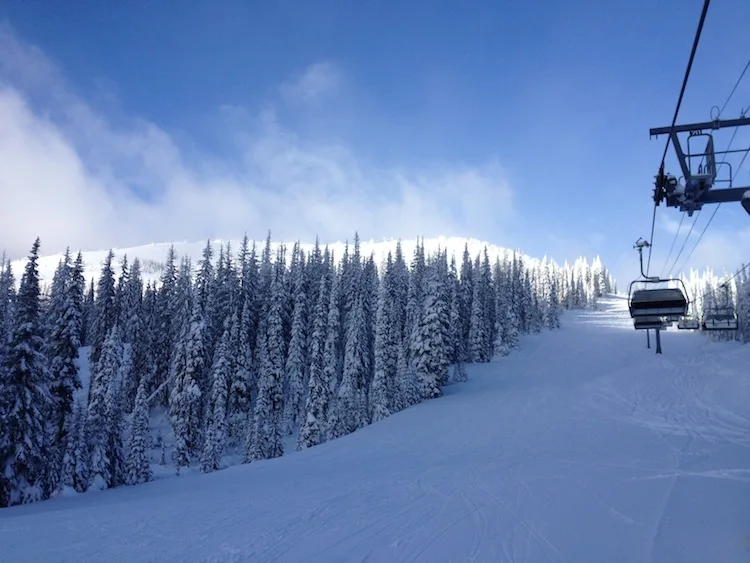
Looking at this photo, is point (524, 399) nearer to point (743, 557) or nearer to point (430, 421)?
point (430, 421)

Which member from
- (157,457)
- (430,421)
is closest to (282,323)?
(157,457)

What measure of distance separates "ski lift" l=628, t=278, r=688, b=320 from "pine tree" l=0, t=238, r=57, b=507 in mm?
28815

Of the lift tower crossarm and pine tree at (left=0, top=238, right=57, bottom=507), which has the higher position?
the lift tower crossarm

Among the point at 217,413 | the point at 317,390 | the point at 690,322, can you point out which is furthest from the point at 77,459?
the point at 690,322

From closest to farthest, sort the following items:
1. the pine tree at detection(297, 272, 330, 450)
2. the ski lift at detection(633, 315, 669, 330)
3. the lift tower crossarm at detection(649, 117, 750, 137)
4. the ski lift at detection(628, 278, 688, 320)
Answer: the lift tower crossarm at detection(649, 117, 750, 137) → the ski lift at detection(628, 278, 688, 320) → the ski lift at detection(633, 315, 669, 330) → the pine tree at detection(297, 272, 330, 450)

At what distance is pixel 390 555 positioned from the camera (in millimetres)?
9906

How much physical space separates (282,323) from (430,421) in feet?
83.4

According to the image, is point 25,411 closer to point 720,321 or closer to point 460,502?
point 460,502

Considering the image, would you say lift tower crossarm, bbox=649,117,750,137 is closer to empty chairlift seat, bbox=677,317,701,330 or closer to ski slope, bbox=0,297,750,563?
ski slope, bbox=0,297,750,563

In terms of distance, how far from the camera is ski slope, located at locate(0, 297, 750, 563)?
34.1 feet

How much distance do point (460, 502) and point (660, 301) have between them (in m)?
11.7

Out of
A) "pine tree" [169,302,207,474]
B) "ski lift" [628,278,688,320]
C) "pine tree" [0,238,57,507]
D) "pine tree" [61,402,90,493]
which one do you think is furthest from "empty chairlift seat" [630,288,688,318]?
"pine tree" [169,302,207,474]

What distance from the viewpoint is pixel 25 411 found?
24.3 meters

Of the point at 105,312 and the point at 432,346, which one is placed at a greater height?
the point at 105,312
